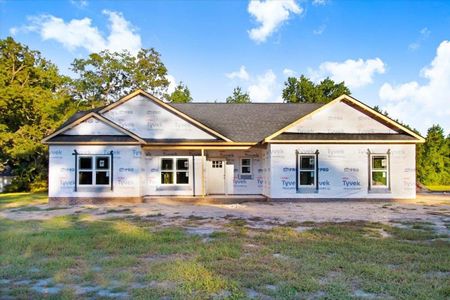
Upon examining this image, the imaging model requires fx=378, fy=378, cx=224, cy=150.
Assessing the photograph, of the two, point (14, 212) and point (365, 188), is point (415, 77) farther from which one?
point (14, 212)

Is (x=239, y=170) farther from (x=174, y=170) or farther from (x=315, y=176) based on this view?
(x=315, y=176)

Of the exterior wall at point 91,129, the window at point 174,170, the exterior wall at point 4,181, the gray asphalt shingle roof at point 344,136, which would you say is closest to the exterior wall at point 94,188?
the exterior wall at point 91,129

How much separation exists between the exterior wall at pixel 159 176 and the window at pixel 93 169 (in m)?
2.08

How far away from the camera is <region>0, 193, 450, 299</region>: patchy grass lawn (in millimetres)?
4941

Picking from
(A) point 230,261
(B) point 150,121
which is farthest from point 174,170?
(A) point 230,261

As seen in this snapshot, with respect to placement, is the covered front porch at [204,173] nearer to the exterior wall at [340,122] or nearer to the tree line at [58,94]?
the exterior wall at [340,122]

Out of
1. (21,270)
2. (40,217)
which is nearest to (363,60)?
(40,217)

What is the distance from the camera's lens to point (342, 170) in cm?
1692

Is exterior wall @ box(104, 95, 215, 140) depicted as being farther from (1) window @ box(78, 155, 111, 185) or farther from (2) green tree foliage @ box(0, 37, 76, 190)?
(2) green tree foliage @ box(0, 37, 76, 190)

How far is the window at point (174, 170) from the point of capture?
60.0ft

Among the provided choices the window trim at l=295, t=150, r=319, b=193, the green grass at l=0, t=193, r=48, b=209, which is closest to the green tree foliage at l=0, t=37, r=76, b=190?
the green grass at l=0, t=193, r=48, b=209

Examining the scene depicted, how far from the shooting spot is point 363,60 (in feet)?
82.9

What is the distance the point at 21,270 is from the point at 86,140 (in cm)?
1091

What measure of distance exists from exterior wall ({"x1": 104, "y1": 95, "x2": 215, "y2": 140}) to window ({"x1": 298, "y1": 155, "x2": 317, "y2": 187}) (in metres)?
4.28
